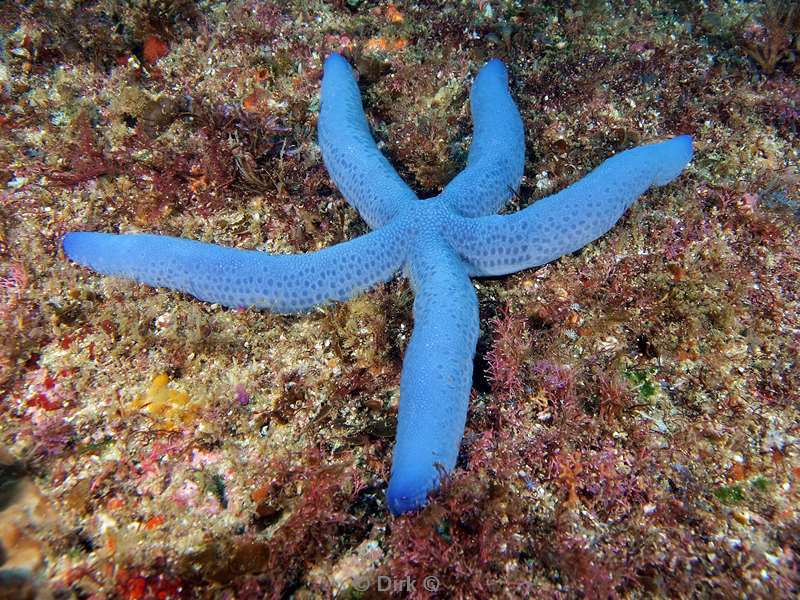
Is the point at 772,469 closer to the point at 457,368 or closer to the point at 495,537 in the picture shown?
the point at 495,537

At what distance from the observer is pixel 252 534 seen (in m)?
3.08

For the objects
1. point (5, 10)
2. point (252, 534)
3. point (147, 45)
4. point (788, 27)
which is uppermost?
point (5, 10)

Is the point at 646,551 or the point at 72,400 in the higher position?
the point at 72,400

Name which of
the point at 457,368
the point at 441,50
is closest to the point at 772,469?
the point at 457,368

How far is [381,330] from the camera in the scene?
3.87m

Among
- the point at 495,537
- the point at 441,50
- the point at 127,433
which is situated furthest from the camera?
the point at 441,50

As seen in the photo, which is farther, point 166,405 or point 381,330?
point 381,330

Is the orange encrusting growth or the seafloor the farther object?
the orange encrusting growth

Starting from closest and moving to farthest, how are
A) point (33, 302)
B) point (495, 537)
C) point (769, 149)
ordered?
point (495, 537)
point (33, 302)
point (769, 149)

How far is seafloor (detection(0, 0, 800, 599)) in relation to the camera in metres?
2.96

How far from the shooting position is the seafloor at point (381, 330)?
2965mm

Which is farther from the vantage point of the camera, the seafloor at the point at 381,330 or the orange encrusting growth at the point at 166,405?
the orange encrusting growth at the point at 166,405

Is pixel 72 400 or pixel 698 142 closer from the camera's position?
pixel 72 400

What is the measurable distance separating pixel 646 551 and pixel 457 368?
5.40ft
